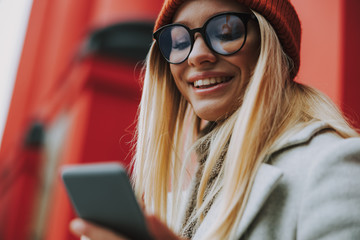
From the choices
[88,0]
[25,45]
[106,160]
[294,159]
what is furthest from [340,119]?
[25,45]

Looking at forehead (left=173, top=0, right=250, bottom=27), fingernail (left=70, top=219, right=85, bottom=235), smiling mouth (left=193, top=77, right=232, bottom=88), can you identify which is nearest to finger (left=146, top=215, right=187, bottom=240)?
fingernail (left=70, top=219, right=85, bottom=235)

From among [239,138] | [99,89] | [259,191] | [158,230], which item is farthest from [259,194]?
[99,89]

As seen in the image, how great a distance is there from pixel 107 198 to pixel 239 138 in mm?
425

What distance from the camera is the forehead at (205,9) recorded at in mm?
1273

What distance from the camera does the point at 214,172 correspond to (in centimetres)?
126

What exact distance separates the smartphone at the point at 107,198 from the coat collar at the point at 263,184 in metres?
0.27

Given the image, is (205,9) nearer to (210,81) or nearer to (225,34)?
(225,34)

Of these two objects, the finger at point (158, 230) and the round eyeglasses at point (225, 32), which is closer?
the finger at point (158, 230)

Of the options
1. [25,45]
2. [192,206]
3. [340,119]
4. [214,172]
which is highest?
[340,119]

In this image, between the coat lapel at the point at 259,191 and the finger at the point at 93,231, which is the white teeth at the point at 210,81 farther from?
the finger at the point at 93,231

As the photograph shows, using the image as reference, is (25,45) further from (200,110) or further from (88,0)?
(200,110)

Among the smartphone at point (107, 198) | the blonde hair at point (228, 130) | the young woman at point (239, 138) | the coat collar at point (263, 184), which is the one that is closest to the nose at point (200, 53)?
the young woman at point (239, 138)

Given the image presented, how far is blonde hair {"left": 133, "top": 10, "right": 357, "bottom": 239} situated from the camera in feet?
3.43

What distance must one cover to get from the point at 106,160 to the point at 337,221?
3030 mm
